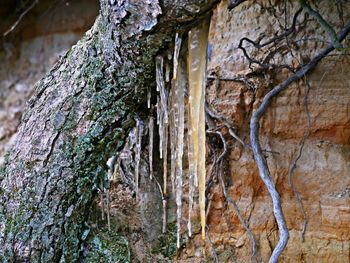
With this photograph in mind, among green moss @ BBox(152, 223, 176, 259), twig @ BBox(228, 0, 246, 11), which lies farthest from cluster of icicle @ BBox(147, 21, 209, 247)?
green moss @ BBox(152, 223, 176, 259)

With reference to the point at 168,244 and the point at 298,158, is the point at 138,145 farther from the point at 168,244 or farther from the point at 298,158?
the point at 298,158

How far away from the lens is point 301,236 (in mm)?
1596

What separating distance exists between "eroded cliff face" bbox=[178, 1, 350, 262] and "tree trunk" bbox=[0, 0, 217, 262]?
383 mm

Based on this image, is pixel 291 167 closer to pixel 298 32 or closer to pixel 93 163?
pixel 298 32

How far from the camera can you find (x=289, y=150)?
1633 mm

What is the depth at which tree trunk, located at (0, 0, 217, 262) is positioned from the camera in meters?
1.43

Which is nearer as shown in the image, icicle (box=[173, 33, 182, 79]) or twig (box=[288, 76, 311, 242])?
icicle (box=[173, 33, 182, 79])

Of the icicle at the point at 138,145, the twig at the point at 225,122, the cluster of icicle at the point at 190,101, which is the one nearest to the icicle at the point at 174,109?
the cluster of icicle at the point at 190,101

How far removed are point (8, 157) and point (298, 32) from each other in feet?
3.17

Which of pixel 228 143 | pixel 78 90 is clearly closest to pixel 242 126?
pixel 228 143

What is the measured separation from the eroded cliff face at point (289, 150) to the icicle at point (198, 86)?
0.30 metres

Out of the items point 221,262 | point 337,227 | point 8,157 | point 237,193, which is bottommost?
point 221,262

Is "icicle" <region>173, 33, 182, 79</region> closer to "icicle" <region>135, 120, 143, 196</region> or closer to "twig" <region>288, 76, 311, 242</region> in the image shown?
"icicle" <region>135, 120, 143, 196</region>

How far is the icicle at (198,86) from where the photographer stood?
1.29 metres
